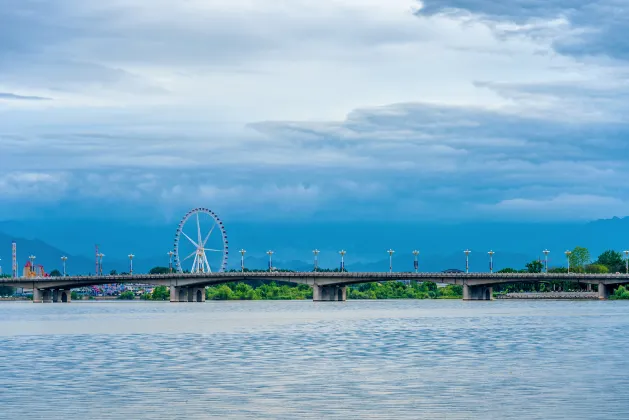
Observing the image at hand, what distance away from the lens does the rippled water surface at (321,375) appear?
40.9 m

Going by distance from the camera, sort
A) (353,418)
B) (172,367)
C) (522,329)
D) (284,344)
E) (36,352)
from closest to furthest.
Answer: (353,418) < (172,367) < (36,352) < (284,344) < (522,329)

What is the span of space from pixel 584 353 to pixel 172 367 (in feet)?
80.2

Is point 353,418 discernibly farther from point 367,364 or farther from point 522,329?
point 522,329

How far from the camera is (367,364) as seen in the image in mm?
60844

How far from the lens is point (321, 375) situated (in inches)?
2131

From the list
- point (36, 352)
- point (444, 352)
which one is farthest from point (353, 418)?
point (36, 352)

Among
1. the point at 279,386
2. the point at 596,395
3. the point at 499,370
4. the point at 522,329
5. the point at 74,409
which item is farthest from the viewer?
the point at 522,329

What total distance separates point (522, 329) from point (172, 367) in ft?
158

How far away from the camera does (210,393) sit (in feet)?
153

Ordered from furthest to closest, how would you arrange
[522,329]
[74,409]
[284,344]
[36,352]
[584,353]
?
[522,329] → [284,344] → [36,352] → [584,353] → [74,409]

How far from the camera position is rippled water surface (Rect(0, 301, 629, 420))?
4091 centimetres

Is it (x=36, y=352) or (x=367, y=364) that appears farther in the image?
(x=36, y=352)

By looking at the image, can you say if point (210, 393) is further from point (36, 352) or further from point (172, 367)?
point (36, 352)

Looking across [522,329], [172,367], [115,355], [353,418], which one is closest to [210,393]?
[353,418]
